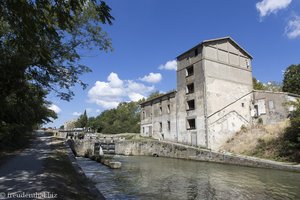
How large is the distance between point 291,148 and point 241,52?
17.5 meters

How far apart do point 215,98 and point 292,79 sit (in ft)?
72.3

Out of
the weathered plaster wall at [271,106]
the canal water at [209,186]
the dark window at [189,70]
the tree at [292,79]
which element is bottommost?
the canal water at [209,186]

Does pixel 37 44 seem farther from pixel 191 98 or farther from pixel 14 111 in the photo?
pixel 191 98

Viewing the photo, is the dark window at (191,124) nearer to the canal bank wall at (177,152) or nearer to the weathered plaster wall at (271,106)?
the canal bank wall at (177,152)

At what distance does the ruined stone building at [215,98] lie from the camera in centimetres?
2961

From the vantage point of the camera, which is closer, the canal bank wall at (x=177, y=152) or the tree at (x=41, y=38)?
the tree at (x=41, y=38)

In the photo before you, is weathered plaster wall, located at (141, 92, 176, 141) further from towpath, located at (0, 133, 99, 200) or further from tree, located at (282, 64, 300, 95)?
towpath, located at (0, 133, 99, 200)

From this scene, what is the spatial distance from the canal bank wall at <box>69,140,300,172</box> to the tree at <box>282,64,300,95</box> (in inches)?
1024

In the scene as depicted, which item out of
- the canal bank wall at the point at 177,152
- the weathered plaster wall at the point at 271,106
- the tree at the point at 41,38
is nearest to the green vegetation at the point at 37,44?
the tree at the point at 41,38

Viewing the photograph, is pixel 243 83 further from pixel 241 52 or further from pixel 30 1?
pixel 30 1

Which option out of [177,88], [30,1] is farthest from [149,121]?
[30,1]

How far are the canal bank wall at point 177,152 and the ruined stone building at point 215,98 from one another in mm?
2689

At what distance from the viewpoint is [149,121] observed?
42.3 meters

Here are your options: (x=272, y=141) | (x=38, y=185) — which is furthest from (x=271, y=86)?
(x=38, y=185)
